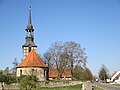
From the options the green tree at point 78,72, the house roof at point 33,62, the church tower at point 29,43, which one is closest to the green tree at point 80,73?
the green tree at point 78,72

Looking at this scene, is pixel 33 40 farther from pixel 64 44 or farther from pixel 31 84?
pixel 31 84

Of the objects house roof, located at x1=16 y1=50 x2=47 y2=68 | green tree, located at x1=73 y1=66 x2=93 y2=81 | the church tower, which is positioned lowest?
green tree, located at x1=73 y1=66 x2=93 y2=81

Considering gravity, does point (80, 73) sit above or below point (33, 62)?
below

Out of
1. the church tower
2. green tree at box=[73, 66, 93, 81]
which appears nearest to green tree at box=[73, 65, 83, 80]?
green tree at box=[73, 66, 93, 81]

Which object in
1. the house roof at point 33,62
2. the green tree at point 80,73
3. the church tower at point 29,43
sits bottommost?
the green tree at point 80,73

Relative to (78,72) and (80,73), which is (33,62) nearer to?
(78,72)

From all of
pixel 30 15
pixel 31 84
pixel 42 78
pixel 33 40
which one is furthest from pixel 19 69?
pixel 31 84

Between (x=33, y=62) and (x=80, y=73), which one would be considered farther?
(x=80, y=73)

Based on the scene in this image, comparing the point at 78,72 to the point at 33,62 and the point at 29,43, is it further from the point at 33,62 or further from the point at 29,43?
the point at 29,43

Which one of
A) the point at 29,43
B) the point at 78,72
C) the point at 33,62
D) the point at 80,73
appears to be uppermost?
the point at 29,43

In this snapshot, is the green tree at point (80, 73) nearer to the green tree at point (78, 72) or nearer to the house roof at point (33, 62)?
the green tree at point (78, 72)

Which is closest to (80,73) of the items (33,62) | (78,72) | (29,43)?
(78,72)

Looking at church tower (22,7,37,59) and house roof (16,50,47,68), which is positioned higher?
church tower (22,7,37,59)

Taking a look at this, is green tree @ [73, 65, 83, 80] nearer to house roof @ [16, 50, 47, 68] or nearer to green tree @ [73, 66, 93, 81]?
green tree @ [73, 66, 93, 81]
